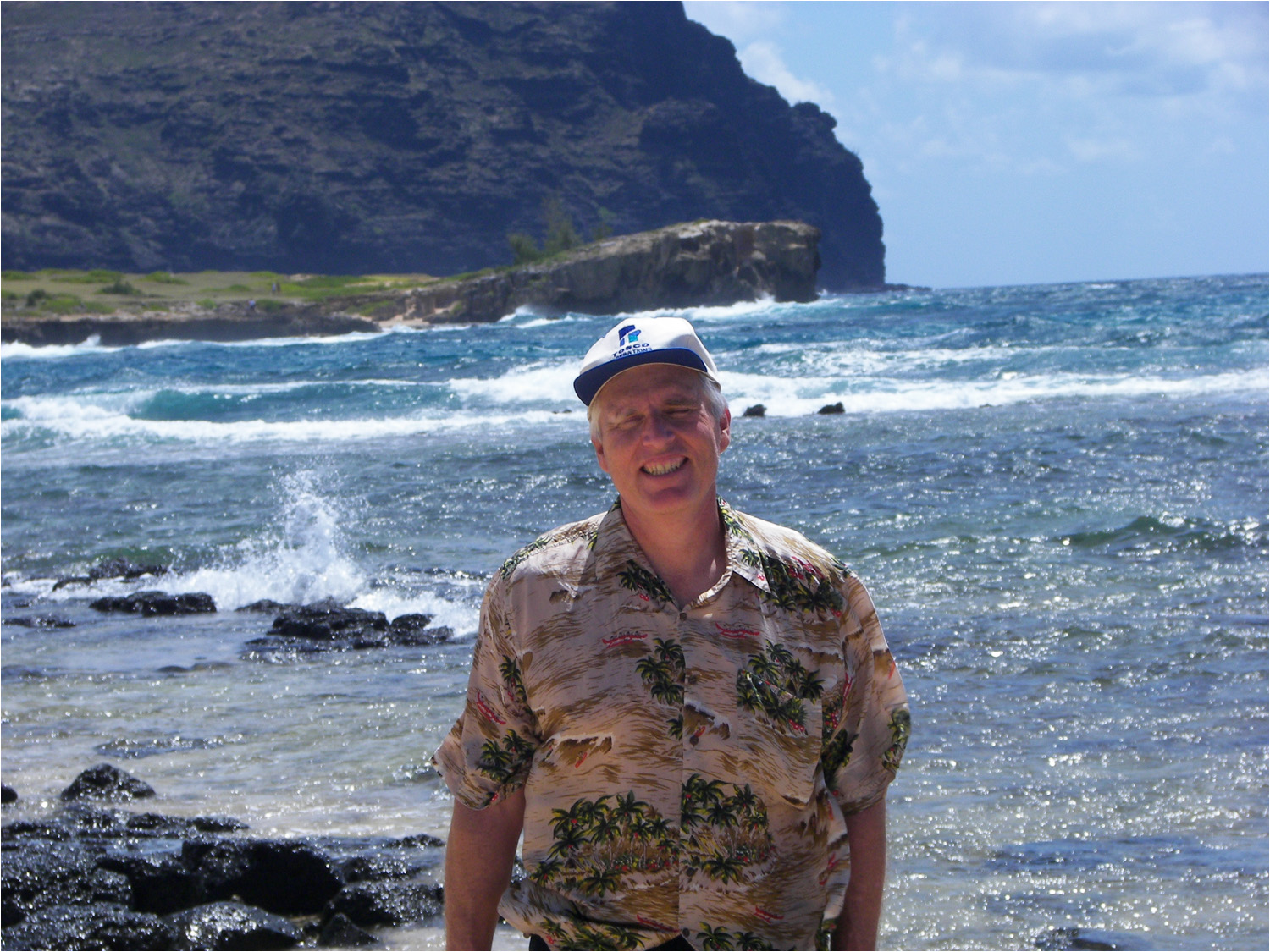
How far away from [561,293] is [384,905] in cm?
7433

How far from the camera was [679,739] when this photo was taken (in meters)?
2.27

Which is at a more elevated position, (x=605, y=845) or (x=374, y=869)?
(x=605, y=845)

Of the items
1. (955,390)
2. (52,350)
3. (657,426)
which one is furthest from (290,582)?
(52,350)

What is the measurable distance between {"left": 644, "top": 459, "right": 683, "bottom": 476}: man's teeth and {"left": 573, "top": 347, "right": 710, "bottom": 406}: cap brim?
18 centimetres

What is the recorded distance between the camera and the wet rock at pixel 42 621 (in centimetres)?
1012

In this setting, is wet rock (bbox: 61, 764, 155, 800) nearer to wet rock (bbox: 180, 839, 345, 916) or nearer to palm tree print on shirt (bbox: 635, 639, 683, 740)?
wet rock (bbox: 180, 839, 345, 916)

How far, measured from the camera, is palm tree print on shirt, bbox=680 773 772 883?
2.27 metres

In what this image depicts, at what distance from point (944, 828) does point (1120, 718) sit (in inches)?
73.2

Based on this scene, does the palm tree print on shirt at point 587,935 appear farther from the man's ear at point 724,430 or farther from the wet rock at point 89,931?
the wet rock at point 89,931

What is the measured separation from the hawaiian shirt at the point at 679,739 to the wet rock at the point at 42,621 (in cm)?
874

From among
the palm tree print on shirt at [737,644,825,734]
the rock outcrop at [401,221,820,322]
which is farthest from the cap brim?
the rock outcrop at [401,221,820,322]

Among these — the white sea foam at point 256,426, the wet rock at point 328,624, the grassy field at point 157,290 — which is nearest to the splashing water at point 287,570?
the wet rock at point 328,624

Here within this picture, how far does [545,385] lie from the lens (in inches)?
1230

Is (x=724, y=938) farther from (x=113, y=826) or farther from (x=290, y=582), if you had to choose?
(x=290, y=582)
